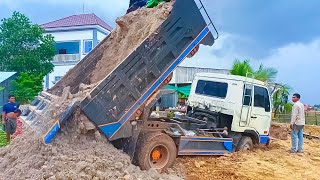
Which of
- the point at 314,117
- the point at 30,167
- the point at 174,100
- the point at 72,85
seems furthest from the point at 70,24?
the point at 30,167

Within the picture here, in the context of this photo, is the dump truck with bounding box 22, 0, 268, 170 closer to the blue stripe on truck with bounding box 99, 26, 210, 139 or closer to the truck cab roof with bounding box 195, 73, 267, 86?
the blue stripe on truck with bounding box 99, 26, 210, 139

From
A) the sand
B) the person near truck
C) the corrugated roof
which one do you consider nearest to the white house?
the corrugated roof

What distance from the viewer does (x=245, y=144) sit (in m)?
9.90

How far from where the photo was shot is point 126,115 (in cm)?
689

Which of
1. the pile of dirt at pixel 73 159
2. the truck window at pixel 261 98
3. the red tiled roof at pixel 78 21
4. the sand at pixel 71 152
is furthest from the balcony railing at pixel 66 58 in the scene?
the pile of dirt at pixel 73 159

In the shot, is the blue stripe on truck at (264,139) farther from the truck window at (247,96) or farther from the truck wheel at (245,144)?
the truck window at (247,96)

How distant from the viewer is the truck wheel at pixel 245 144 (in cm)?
979

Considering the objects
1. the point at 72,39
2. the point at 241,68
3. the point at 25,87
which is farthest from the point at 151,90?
the point at 72,39

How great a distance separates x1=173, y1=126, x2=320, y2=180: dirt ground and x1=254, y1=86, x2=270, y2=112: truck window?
45.0 inches

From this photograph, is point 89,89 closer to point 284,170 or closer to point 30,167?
point 30,167

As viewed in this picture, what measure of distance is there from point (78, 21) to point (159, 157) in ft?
89.8

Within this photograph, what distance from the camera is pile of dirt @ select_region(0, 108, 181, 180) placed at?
5918mm

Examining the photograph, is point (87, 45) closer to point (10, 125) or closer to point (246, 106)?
point (10, 125)

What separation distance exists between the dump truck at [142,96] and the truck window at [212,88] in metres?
1.64
